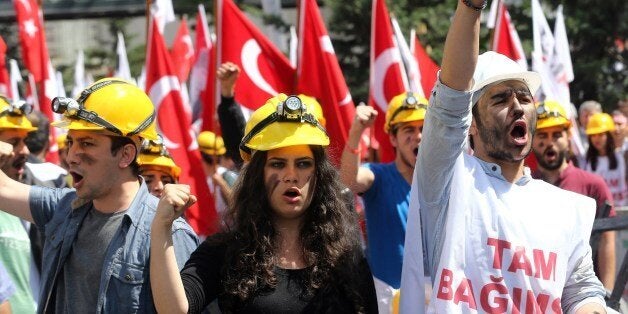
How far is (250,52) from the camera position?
29.7 feet

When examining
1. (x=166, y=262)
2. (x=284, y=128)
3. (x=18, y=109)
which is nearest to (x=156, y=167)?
(x=18, y=109)

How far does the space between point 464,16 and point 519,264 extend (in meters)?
0.83

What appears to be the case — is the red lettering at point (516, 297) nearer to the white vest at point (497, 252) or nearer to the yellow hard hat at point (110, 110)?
the white vest at point (497, 252)

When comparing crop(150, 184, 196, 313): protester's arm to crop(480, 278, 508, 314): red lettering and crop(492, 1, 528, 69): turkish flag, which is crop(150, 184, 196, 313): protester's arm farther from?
crop(492, 1, 528, 69): turkish flag

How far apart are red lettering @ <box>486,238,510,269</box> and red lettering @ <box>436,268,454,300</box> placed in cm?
15

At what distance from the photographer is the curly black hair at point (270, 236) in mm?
3893

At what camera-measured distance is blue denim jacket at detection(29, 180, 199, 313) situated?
4.06 metres

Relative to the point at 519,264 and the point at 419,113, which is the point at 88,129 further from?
the point at 419,113

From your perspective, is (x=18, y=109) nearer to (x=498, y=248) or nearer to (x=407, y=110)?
(x=407, y=110)

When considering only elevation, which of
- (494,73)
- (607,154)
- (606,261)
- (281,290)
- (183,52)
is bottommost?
(607,154)

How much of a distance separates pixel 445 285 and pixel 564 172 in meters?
4.06

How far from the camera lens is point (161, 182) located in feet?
22.6

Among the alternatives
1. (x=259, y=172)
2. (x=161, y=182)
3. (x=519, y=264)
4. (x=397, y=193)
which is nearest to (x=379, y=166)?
(x=397, y=193)

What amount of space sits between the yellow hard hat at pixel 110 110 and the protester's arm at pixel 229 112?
217 centimetres
